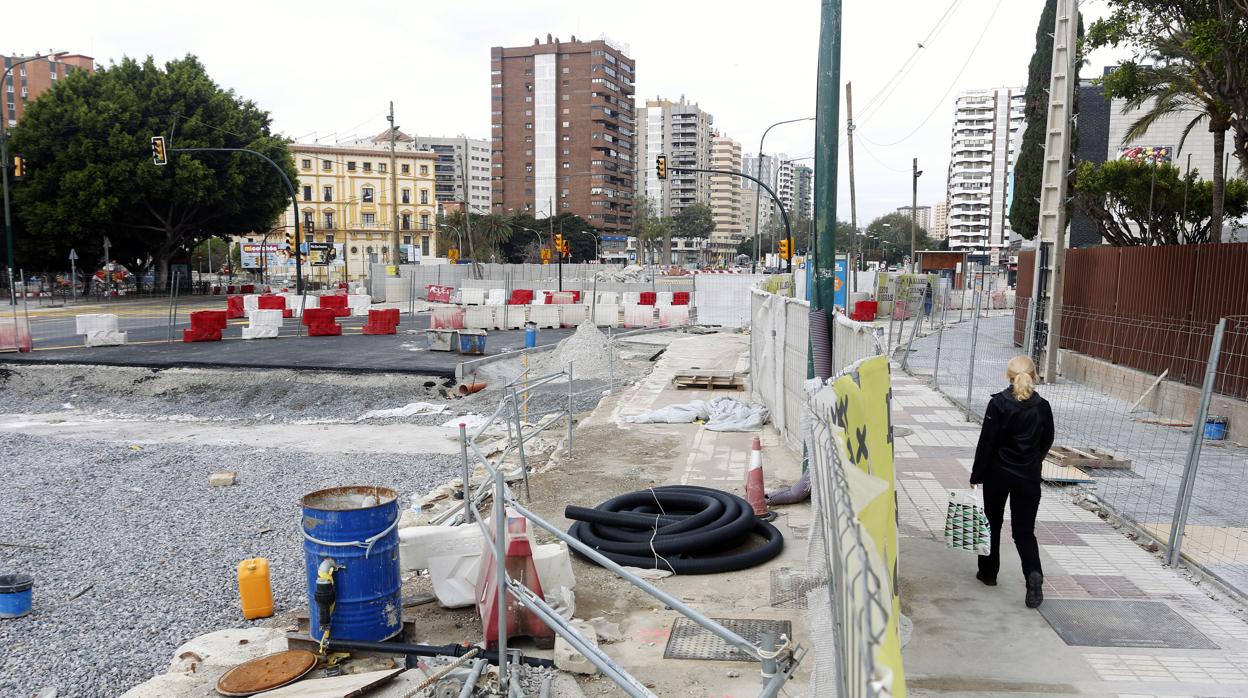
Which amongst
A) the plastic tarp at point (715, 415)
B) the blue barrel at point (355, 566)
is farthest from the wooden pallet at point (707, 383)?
the blue barrel at point (355, 566)

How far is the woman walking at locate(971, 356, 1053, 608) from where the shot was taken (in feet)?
19.3

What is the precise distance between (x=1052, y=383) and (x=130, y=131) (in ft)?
166

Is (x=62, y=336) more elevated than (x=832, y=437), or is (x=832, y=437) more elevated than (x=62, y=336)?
(x=832, y=437)

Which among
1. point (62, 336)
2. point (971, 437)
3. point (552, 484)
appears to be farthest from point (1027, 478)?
point (62, 336)

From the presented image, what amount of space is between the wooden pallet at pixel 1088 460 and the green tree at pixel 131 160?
162 ft

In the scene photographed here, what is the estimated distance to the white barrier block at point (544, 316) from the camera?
33.3 m

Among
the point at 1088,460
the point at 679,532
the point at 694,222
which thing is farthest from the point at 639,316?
the point at 694,222

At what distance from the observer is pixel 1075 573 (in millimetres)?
6703

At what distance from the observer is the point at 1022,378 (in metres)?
5.96

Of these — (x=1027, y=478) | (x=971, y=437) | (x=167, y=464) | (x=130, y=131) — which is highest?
(x=130, y=131)

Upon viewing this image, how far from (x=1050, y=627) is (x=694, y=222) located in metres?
161

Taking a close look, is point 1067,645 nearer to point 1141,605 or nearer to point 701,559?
point 1141,605

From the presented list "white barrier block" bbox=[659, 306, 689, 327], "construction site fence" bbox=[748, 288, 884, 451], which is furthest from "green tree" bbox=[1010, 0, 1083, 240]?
"construction site fence" bbox=[748, 288, 884, 451]

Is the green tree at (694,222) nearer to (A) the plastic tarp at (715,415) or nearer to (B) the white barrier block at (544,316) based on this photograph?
(B) the white barrier block at (544,316)
